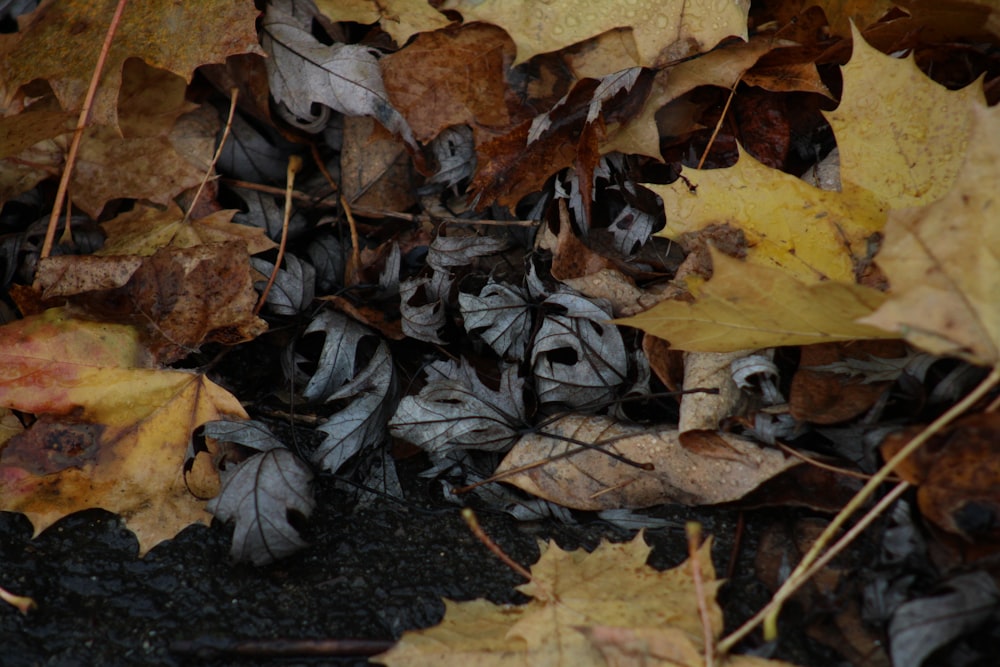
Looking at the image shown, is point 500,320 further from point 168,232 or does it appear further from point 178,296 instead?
point 168,232

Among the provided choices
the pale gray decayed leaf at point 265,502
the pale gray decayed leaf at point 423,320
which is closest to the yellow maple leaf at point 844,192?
the pale gray decayed leaf at point 423,320

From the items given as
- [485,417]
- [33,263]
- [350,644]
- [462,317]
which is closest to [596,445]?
[485,417]

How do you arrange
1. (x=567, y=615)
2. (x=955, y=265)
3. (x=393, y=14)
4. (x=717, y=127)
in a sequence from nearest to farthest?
(x=955, y=265), (x=567, y=615), (x=717, y=127), (x=393, y=14)

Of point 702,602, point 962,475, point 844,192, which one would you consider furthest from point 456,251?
point 962,475

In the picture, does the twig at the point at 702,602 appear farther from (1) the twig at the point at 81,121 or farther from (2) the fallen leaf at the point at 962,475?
(1) the twig at the point at 81,121

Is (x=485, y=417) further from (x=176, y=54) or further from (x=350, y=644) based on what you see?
(x=176, y=54)
